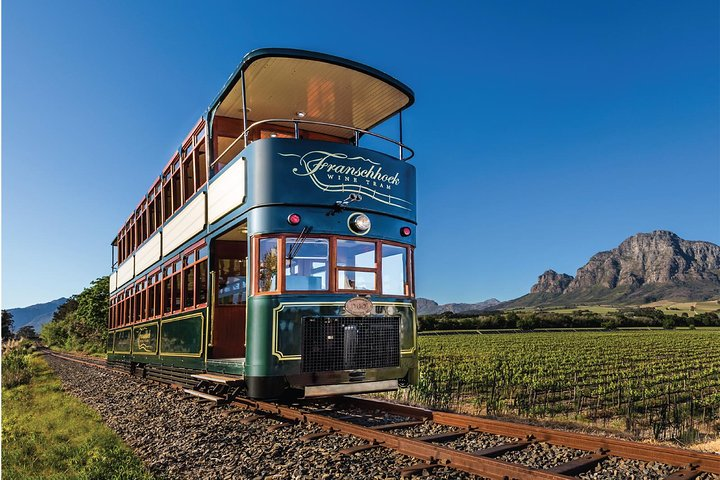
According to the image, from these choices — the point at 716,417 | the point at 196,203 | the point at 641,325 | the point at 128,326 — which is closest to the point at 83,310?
the point at 128,326

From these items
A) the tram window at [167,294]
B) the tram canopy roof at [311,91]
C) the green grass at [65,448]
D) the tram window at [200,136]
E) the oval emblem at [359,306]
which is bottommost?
the green grass at [65,448]

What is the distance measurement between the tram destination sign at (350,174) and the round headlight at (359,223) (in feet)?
1.31

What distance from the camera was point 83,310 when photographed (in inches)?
2234

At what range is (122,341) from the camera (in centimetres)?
1811

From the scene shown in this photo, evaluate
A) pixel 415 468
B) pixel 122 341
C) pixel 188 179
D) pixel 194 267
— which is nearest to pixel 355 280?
pixel 194 267

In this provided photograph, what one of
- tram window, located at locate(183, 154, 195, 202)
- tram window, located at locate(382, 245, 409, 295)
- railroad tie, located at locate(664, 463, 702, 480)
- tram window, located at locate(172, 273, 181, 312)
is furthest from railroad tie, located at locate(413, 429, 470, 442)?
tram window, located at locate(183, 154, 195, 202)

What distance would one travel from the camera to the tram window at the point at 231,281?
420 inches

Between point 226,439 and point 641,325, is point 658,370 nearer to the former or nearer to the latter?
point 226,439

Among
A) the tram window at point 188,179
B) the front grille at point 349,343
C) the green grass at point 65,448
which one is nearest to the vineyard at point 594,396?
the front grille at point 349,343

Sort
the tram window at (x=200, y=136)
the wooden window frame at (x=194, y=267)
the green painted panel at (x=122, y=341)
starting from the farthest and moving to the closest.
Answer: the green painted panel at (x=122, y=341)
the tram window at (x=200, y=136)
the wooden window frame at (x=194, y=267)

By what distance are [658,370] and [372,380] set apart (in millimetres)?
22677

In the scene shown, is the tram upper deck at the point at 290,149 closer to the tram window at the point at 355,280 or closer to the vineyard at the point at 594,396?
the tram window at the point at 355,280

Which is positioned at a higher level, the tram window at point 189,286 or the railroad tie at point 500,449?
the tram window at point 189,286

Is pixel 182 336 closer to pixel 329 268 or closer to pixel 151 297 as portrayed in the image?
pixel 151 297
